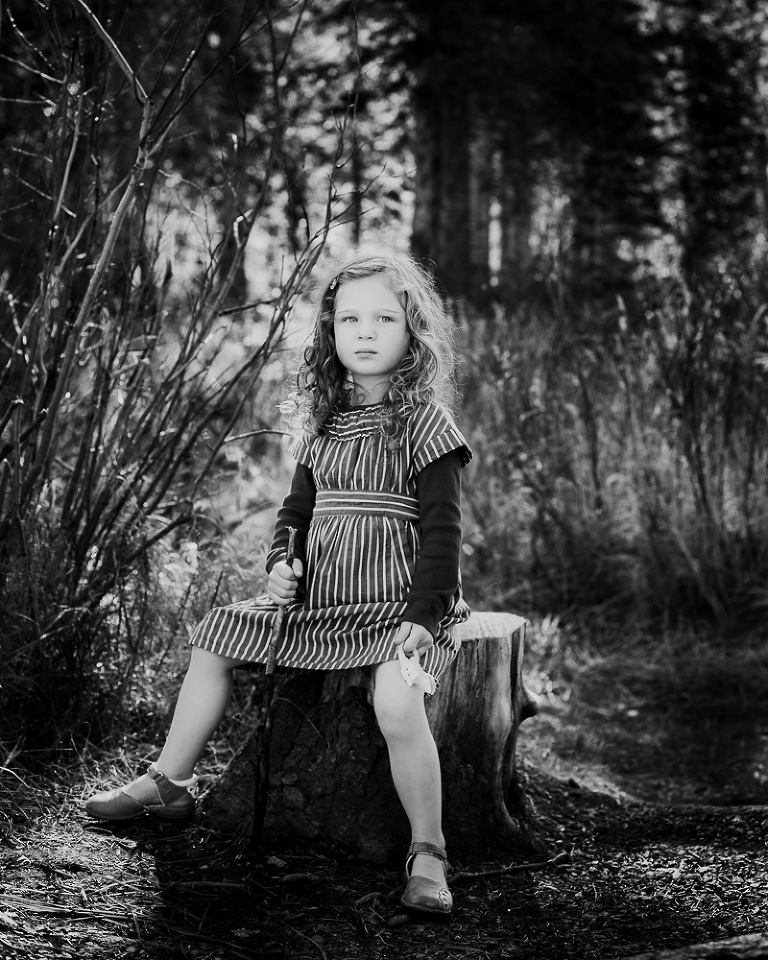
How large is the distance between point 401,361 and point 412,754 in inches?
38.5

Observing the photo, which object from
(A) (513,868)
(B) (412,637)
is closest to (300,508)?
(B) (412,637)

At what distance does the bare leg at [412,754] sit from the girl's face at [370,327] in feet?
2.47

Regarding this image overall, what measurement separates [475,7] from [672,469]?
6886mm

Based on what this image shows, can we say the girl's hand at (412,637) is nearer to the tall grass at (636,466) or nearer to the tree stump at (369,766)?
the tree stump at (369,766)

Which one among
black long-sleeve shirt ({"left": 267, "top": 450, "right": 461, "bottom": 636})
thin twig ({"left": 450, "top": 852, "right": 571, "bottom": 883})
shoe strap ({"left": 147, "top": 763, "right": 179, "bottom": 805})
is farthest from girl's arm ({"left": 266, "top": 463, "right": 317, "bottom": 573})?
thin twig ({"left": 450, "top": 852, "right": 571, "bottom": 883})

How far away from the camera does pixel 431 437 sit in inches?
99.0

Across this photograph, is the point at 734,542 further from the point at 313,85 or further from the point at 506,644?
the point at 313,85

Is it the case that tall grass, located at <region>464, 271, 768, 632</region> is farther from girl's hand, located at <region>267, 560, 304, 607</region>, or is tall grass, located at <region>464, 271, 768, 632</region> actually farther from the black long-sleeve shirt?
girl's hand, located at <region>267, 560, 304, 607</region>

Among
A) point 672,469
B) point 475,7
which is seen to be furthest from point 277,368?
point 475,7

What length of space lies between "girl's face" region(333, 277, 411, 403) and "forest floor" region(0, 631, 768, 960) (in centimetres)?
118

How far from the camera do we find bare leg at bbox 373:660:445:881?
2246mm

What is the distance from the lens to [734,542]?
181 inches

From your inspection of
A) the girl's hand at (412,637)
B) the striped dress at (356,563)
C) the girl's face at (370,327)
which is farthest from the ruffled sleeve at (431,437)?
the girl's hand at (412,637)

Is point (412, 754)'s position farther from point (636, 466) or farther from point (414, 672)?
point (636, 466)
